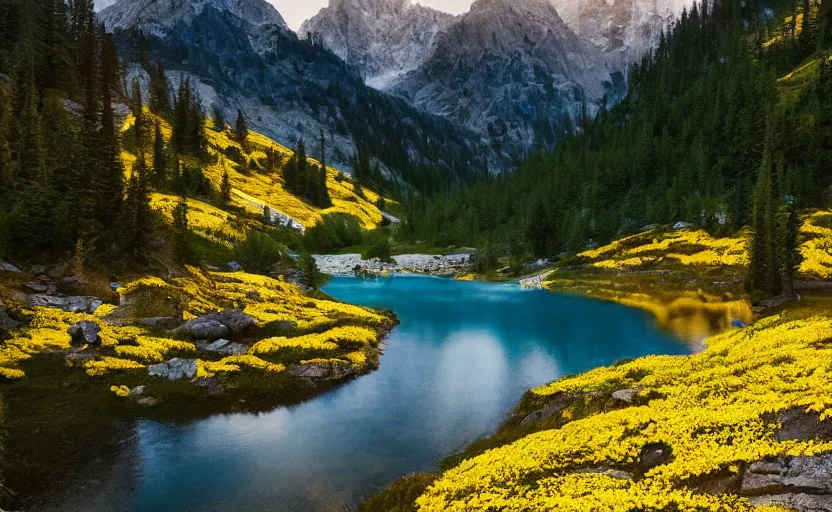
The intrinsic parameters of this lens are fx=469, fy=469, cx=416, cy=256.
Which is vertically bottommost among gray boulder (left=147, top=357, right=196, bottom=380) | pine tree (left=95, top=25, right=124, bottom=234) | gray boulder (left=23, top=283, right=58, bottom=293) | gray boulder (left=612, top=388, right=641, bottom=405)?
gray boulder (left=612, top=388, right=641, bottom=405)

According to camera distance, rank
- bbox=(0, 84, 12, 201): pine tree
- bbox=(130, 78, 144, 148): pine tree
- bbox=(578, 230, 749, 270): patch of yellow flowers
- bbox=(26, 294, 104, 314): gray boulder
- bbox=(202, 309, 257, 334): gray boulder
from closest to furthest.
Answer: bbox=(26, 294, 104, 314): gray boulder
bbox=(202, 309, 257, 334): gray boulder
bbox=(0, 84, 12, 201): pine tree
bbox=(578, 230, 749, 270): patch of yellow flowers
bbox=(130, 78, 144, 148): pine tree

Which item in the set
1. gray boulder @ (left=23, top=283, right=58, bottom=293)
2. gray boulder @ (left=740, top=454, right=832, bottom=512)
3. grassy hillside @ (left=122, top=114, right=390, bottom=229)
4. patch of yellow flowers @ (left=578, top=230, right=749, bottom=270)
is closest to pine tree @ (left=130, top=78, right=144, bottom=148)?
grassy hillside @ (left=122, top=114, right=390, bottom=229)

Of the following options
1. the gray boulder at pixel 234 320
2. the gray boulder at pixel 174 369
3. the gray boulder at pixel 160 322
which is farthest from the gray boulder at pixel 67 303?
the gray boulder at pixel 174 369

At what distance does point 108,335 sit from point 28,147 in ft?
112

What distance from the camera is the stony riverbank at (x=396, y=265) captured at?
12319 centimetres

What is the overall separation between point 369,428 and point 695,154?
131m

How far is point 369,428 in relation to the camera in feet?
98.7

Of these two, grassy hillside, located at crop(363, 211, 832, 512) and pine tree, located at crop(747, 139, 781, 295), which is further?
pine tree, located at crop(747, 139, 781, 295)

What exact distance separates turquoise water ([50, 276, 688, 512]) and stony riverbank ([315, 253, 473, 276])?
63.3 meters

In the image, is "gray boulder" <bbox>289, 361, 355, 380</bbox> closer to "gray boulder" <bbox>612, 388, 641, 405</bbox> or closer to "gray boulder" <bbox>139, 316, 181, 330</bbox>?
"gray boulder" <bbox>139, 316, 181, 330</bbox>

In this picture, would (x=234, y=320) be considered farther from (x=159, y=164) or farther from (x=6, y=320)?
(x=159, y=164)

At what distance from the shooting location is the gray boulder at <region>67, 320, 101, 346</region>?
34781 mm

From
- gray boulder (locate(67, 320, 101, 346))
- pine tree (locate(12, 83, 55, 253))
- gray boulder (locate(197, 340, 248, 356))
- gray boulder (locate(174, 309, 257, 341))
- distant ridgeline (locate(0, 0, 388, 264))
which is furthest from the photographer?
distant ridgeline (locate(0, 0, 388, 264))

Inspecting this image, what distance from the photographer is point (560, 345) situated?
5222 cm
